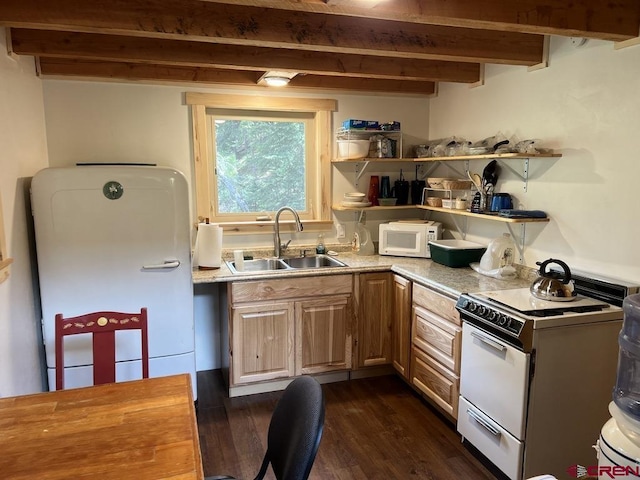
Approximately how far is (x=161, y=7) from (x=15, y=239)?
1.39 metres

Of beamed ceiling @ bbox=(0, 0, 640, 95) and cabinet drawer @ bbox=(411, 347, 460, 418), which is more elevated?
beamed ceiling @ bbox=(0, 0, 640, 95)

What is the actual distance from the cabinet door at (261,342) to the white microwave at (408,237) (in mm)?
963

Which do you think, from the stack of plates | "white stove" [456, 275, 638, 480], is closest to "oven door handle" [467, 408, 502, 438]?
"white stove" [456, 275, 638, 480]

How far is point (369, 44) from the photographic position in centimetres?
234

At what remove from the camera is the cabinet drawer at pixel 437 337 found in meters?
→ 2.61

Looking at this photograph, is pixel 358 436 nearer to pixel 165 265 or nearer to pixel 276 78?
pixel 165 265

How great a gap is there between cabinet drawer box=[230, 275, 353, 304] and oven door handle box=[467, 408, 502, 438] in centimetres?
112

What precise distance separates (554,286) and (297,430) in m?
1.58

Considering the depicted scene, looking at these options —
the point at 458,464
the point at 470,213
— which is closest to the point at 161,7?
the point at 470,213

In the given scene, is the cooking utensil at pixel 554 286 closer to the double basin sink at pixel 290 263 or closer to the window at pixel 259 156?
the double basin sink at pixel 290 263

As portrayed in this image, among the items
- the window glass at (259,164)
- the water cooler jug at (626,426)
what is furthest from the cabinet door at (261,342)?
the water cooler jug at (626,426)

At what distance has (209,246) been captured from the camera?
10.4 feet

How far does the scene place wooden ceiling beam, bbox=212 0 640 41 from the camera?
5.76 ft

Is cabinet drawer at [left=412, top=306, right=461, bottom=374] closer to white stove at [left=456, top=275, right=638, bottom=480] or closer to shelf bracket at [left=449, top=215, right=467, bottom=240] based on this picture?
white stove at [left=456, top=275, right=638, bottom=480]
